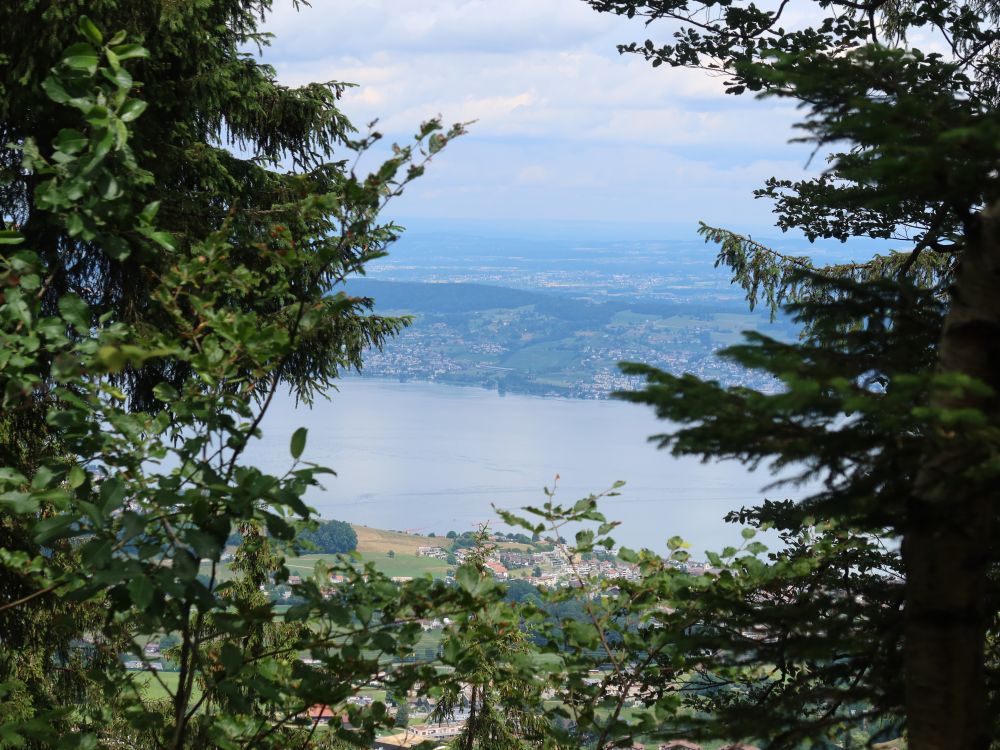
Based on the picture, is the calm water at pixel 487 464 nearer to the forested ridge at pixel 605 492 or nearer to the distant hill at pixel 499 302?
the distant hill at pixel 499 302

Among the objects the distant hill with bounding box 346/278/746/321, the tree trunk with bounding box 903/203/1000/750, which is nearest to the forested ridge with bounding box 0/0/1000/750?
the tree trunk with bounding box 903/203/1000/750

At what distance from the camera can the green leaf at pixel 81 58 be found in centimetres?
182

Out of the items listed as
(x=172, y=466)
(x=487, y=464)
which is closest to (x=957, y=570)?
(x=172, y=466)

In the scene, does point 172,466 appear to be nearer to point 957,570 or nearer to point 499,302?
point 957,570

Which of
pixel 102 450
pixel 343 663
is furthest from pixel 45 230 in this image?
pixel 343 663

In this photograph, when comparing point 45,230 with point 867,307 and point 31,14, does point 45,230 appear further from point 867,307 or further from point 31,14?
point 867,307

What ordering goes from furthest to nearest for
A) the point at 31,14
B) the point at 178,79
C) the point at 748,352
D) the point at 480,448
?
the point at 480,448
the point at 178,79
the point at 31,14
the point at 748,352

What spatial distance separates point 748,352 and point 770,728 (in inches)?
31.7

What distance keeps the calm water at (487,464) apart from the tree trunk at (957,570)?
75.1 ft

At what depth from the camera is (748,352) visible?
1.70 meters

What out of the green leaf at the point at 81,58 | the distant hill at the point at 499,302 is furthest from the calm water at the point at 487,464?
the green leaf at the point at 81,58

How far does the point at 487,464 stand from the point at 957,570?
43965 mm

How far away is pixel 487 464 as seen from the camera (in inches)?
1793

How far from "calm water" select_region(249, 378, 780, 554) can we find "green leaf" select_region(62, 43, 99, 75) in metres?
22.7
